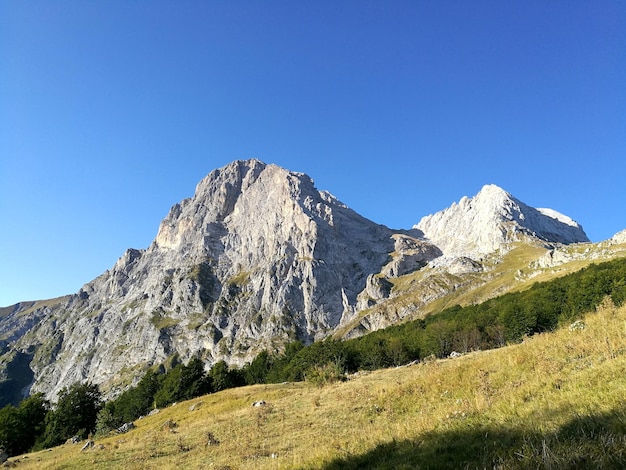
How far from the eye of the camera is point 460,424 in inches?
486

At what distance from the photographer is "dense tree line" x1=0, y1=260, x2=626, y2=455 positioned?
255ft

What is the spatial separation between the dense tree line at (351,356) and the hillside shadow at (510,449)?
234 ft

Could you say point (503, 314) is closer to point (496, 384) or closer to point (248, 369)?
point (248, 369)

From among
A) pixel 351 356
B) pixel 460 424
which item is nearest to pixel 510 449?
pixel 460 424

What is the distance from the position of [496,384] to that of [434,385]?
4.22 metres

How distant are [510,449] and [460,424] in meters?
4.02

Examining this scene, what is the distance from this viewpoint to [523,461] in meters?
7.55

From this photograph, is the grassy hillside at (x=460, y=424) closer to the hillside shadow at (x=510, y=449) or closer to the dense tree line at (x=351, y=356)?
the hillside shadow at (x=510, y=449)

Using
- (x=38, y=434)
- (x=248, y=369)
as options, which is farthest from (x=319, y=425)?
(x=248, y=369)

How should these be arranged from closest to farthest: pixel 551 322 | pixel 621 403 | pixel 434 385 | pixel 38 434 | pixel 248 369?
pixel 621 403 → pixel 434 385 → pixel 38 434 → pixel 551 322 → pixel 248 369

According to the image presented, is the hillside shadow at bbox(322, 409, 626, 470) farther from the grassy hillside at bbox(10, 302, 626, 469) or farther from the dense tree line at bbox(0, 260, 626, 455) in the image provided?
the dense tree line at bbox(0, 260, 626, 455)

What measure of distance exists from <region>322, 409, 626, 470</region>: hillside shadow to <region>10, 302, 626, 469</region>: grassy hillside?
0.03 m

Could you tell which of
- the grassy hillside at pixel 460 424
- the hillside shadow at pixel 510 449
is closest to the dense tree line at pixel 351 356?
the grassy hillside at pixel 460 424

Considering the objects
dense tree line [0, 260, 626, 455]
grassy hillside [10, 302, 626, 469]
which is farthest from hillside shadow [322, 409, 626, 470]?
dense tree line [0, 260, 626, 455]
